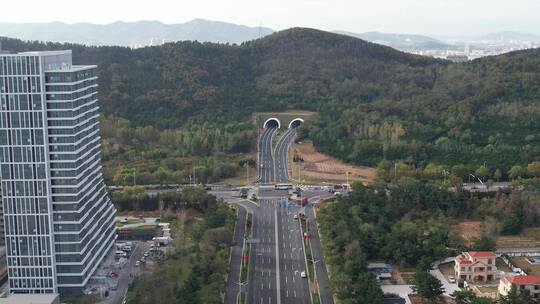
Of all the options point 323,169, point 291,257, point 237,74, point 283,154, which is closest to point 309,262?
point 291,257

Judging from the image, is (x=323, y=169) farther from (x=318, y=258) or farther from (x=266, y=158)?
Result: (x=318, y=258)

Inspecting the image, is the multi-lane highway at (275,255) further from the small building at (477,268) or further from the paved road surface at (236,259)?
the small building at (477,268)

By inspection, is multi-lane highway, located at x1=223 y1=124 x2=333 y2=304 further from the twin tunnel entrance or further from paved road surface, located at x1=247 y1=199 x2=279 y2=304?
the twin tunnel entrance

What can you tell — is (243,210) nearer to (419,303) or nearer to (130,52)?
(419,303)

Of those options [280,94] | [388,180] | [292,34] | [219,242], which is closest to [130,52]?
[280,94]

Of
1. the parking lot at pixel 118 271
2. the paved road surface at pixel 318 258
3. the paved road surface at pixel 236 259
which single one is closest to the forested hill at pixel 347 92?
the paved road surface at pixel 318 258

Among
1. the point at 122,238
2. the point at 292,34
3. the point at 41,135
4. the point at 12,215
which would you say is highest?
the point at 292,34
